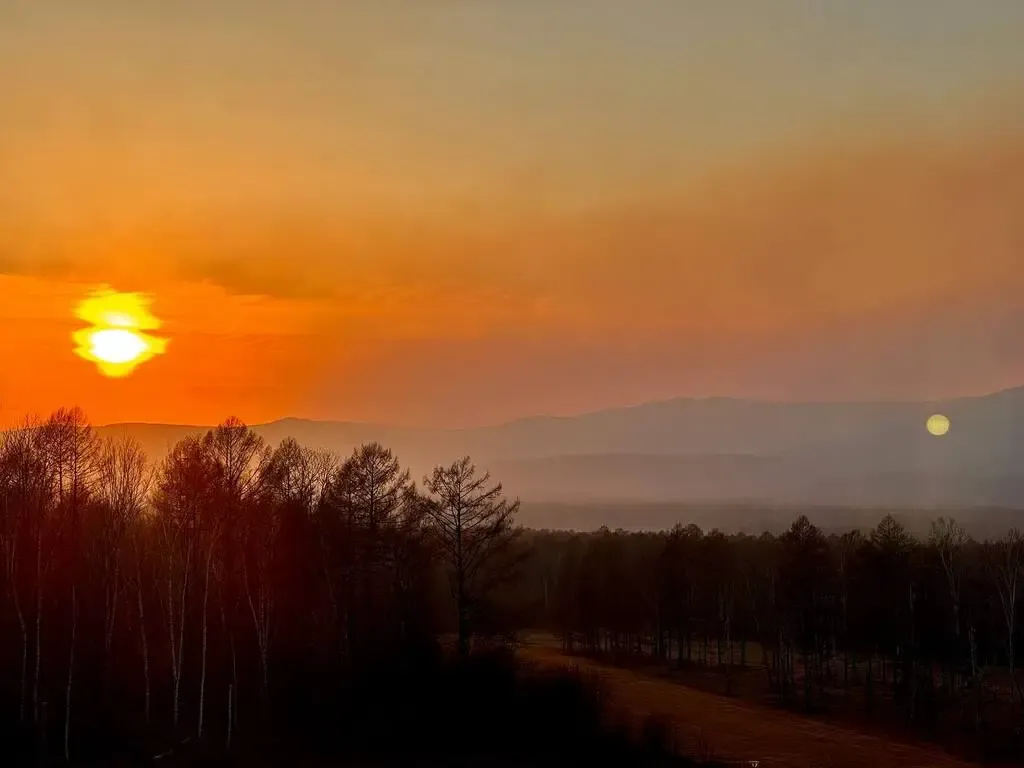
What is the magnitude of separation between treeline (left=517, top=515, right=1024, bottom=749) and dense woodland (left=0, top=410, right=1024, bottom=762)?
321 millimetres

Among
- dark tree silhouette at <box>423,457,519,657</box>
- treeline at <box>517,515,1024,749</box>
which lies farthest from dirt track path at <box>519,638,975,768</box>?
dark tree silhouette at <box>423,457,519,657</box>

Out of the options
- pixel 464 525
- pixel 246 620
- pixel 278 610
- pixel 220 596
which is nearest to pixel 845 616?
pixel 464 525

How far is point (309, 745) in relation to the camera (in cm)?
3794

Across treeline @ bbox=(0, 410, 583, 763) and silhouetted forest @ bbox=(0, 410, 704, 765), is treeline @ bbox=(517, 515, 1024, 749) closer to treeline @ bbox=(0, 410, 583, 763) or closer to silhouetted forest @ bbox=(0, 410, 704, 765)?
silhouetted forest @ bbox=(0, 410, 704, 765)

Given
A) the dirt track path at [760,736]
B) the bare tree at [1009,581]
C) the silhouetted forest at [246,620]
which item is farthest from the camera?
the bare tree at [1009,581]

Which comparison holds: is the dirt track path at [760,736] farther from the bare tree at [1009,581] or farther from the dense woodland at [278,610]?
the bare tree at [1009,581]

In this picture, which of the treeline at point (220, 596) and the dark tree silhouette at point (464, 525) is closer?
the treeline at point (220, 596)

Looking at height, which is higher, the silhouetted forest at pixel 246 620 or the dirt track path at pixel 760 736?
the silhouetted forest at pixel 246 620

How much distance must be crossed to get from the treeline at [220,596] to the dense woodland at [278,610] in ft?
0.42

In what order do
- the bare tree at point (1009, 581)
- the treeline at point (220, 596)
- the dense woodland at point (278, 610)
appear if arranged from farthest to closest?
the bare tree at point (1009, 581), the dense woodland at point (278, 610), the treeline at point (220, 596)

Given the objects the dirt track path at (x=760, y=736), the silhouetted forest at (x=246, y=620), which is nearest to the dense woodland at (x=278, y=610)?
the silhouetted forest at (x=246, y=620)

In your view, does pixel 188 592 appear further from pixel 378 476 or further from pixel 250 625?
pixel 378 476

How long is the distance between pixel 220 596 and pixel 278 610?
3711 mm

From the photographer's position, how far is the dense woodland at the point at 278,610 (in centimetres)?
3891
